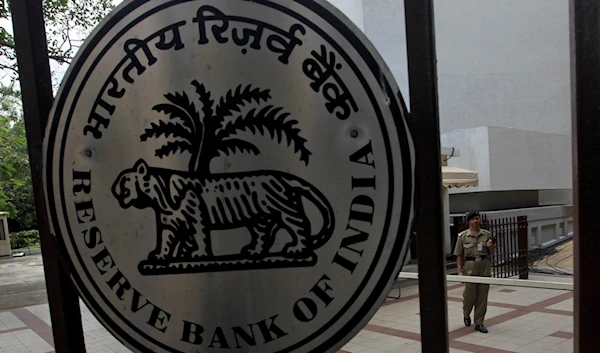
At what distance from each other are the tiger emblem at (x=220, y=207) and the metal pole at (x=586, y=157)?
0.66 m

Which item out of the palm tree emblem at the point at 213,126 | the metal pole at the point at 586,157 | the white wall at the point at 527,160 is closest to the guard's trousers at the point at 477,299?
the metal pole at the point at 586,157

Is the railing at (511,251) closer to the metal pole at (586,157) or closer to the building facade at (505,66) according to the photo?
the building facade at (505,66)

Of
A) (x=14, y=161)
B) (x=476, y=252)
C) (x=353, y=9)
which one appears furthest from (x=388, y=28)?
(x=14, y=161)

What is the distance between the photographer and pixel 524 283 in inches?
210

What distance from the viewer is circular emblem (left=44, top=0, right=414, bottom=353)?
1.13 metres

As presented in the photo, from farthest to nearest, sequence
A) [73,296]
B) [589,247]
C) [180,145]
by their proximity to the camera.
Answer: [73,296]
[180,145]
[589,247]

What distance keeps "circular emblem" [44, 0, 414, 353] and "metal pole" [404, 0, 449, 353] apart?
0.19ft

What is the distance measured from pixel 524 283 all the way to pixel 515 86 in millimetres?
14662

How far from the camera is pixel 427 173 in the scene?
1130 millimetres

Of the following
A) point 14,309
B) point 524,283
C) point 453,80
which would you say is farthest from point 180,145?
point 453,80

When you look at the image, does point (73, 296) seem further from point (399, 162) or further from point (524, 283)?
point (524, 283)

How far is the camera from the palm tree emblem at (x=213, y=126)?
46.0 inches

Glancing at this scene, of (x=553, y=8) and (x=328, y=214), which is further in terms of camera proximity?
(x=553, y=8)

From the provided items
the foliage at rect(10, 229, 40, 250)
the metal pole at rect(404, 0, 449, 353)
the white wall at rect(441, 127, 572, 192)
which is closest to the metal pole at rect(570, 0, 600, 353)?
the metal pole at rect(404, 0, 449, 353)
